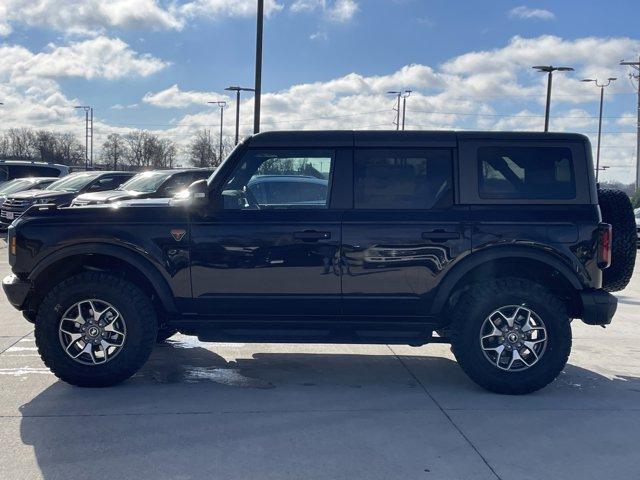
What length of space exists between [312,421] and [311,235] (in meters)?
1.39

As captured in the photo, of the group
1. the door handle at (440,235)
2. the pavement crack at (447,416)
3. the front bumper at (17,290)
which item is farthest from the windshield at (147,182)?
the door handle at (440,235)

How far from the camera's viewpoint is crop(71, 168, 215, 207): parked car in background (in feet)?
42.4

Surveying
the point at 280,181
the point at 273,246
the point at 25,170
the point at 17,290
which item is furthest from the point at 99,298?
the point at 25,170

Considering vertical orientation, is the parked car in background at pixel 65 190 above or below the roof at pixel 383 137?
below

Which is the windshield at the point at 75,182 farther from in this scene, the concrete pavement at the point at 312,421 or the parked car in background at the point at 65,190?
the concrete pavement at the point at 312,421

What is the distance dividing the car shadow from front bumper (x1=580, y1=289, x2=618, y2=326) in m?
0.65

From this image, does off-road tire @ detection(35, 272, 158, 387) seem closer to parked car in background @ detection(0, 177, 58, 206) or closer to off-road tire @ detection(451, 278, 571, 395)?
off-road tire @ detection(451, 278, 571, 395)

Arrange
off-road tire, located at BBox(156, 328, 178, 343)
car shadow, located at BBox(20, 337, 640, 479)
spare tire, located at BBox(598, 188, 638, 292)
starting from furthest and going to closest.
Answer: off-road tire, located at BBox(156, 328, 178, 343), spare tire, located at BBox(598, 188, 638, 292), car shadow, located at BBox(20, 337, 640, 479)

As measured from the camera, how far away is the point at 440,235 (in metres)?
5.21

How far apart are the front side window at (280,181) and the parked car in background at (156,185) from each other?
7.62 meters

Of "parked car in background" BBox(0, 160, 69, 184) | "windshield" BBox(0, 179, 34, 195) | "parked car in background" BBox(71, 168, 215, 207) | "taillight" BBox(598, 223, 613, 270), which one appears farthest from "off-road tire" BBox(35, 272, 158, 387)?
"parked car in background" BBox(0, 160, 69, 184)

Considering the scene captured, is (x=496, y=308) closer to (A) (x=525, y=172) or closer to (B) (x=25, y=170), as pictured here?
(A) (x=525, y=172)

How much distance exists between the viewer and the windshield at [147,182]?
44.5ft

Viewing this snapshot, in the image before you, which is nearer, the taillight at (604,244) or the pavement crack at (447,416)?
the pavement crack at (447,416)
